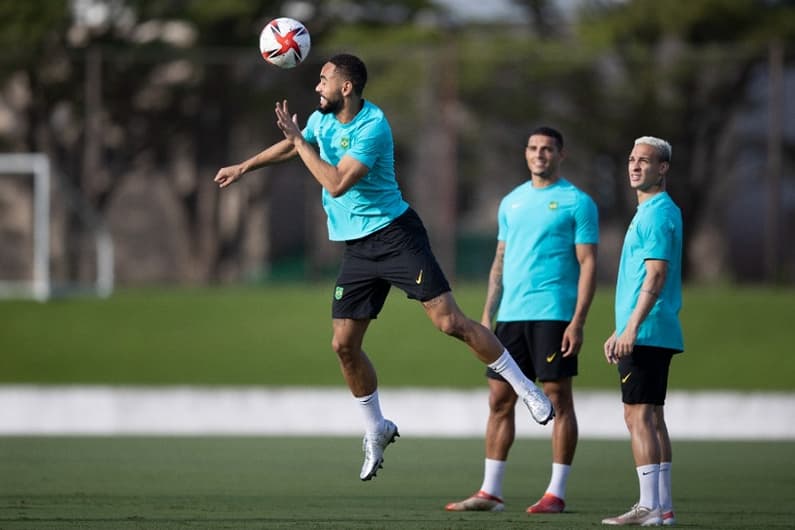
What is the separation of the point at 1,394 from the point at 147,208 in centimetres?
531

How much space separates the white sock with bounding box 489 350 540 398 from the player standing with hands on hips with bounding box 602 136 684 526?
2.44 feet

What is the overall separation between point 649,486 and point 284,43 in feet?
11.2

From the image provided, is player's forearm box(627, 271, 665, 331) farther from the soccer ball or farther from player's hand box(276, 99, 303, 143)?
the soccer ball

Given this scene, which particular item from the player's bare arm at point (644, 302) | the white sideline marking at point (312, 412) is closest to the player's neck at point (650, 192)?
the player's bare arm at point (644, 302)

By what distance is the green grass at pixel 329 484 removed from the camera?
8.11 metres

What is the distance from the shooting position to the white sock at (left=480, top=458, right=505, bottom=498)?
8953mm

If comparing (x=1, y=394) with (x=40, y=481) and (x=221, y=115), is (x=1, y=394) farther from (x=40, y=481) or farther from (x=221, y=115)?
(x=40, y=481)

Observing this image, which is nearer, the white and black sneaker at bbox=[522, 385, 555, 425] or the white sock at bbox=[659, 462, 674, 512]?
the white sock at bbox=[659, 462, 674, 512]

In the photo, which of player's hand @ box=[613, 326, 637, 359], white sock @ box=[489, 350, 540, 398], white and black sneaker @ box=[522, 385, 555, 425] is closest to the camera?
player's hand @ box=[613, 326, 637, 359]

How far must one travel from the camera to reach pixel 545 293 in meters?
9.13

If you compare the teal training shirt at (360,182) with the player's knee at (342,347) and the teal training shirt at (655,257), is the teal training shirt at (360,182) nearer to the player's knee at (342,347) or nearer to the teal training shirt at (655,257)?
the player's knee at (342,347)

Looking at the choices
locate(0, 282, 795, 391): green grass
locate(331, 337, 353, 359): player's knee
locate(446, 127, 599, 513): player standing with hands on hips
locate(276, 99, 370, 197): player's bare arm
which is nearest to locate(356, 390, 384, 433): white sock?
locate(331, 337, 353, 359): player's knee

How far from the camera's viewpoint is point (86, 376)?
19.3 meters

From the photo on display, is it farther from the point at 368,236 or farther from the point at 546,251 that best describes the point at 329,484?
the point at 546,251
